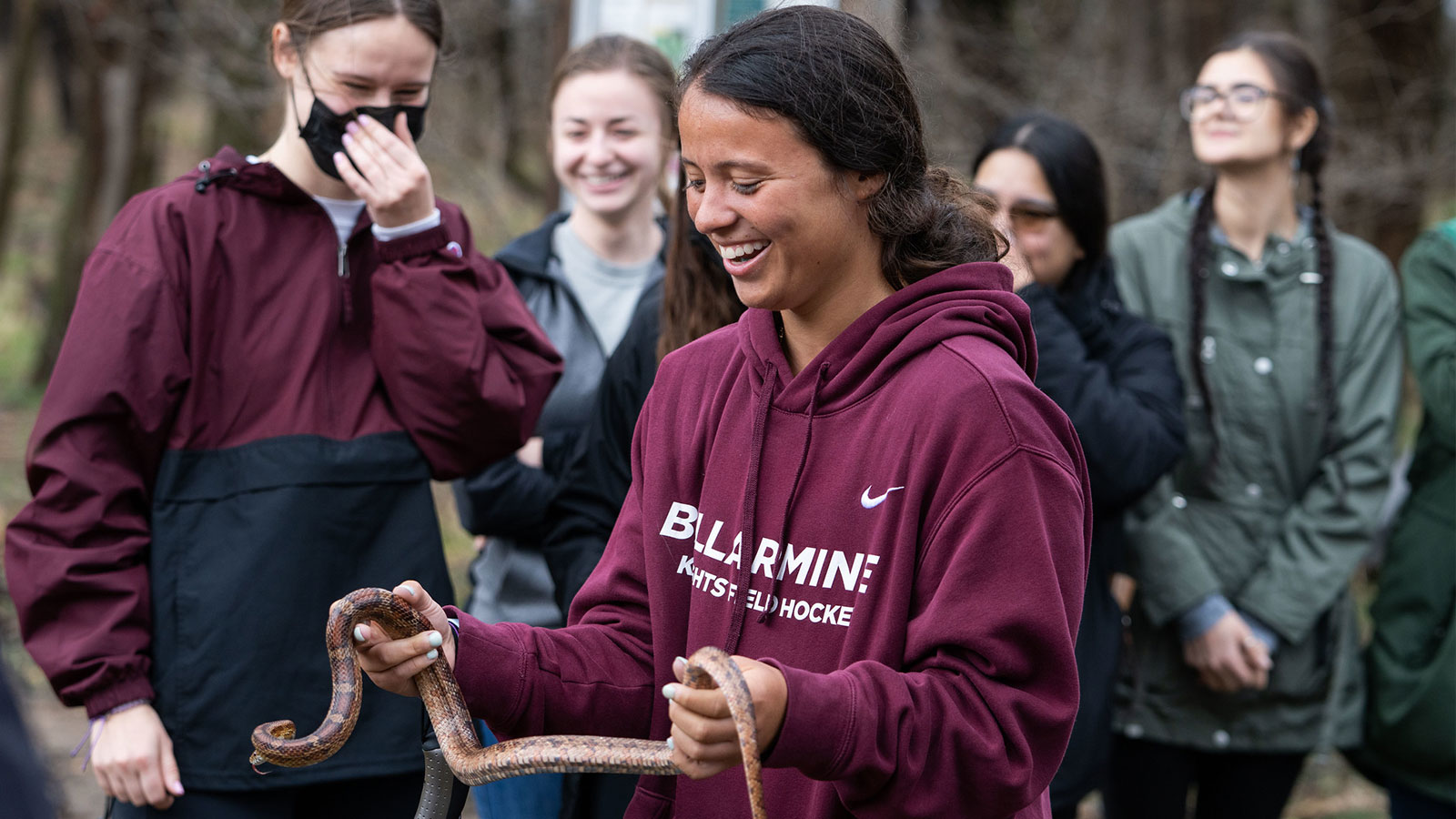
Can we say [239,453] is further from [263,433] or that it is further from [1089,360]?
[1089,360]

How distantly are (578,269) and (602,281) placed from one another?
0.28 ft

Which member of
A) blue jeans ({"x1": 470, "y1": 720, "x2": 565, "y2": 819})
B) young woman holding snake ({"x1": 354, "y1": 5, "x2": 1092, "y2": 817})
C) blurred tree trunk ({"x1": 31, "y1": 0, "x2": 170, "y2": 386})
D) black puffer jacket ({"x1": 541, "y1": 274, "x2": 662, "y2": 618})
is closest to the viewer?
young woman holding snake ({"x1": 354, "y1": 5, "x2": 1092, "y2": 817})

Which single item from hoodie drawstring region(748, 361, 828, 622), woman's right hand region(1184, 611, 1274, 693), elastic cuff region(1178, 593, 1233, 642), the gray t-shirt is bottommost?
woman's right hand region(1184, 611, 1274, 693)

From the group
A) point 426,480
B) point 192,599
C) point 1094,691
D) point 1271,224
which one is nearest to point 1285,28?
point 1271,224

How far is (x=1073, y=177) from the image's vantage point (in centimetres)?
402

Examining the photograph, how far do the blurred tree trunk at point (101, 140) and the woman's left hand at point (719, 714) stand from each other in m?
10.6

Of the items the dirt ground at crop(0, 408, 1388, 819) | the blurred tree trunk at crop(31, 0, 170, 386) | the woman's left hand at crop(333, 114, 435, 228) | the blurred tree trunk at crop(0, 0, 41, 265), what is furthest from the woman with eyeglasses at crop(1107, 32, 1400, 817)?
the blurred tree trunk at crop(0, 0, 41, 265)

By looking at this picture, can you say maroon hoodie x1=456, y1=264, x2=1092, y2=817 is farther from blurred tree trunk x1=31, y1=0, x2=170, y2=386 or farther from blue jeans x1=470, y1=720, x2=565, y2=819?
blurred tree trunk x1=31, y1=0, x2=170, y2=386

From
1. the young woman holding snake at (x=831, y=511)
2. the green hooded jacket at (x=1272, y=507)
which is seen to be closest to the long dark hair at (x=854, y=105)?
the young woman holding snake at (x=831, y=511)

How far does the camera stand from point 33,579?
287cm

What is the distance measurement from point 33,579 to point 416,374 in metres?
0.90

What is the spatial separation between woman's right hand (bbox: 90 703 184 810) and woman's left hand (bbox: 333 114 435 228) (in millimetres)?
1203

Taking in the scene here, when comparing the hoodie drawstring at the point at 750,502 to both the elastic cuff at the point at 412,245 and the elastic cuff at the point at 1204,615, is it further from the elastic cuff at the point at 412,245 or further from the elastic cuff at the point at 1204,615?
the elastic cuff at the point at 1204,615

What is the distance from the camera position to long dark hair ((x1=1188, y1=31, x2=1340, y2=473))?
4312mm
